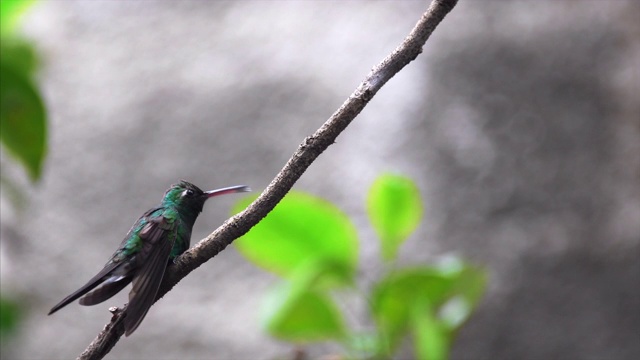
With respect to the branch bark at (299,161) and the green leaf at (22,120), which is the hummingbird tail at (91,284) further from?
the green leaf at (22,120)

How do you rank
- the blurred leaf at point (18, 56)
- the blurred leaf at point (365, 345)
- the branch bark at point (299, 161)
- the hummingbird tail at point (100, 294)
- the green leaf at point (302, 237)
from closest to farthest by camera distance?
the branch bark at point (299, 161) → the hummingbird tail at point (100, 294) → the blurred leaf at point (18, 56) → the green leaf at point (302, 237) → the blurred leaf at point (365, 345)

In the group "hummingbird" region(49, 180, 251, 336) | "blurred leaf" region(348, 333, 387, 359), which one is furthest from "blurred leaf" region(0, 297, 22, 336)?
"blurred leaf" region(348, 333, 387, 359)

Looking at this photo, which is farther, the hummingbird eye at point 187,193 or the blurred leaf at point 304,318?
the blurred leaf at point 304,318

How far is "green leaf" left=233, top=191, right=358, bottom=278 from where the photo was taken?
230 centimetres

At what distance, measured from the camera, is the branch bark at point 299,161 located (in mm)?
873

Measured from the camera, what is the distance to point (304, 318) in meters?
2.39

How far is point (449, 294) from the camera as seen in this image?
2484 mm

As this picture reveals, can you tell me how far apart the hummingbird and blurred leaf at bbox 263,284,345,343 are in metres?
1.00

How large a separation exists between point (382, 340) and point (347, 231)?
14.5 inches

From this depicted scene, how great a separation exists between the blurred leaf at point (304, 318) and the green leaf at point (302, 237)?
10 cm

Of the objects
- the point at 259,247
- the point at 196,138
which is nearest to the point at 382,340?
the point at 259,247

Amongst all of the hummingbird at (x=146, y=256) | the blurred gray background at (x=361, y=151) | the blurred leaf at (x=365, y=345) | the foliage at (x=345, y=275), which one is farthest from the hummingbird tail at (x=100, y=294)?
the blurred gray background at (x=361, y=151)

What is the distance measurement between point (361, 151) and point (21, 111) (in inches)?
108

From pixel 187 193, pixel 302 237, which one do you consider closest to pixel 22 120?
pixel 187 193
